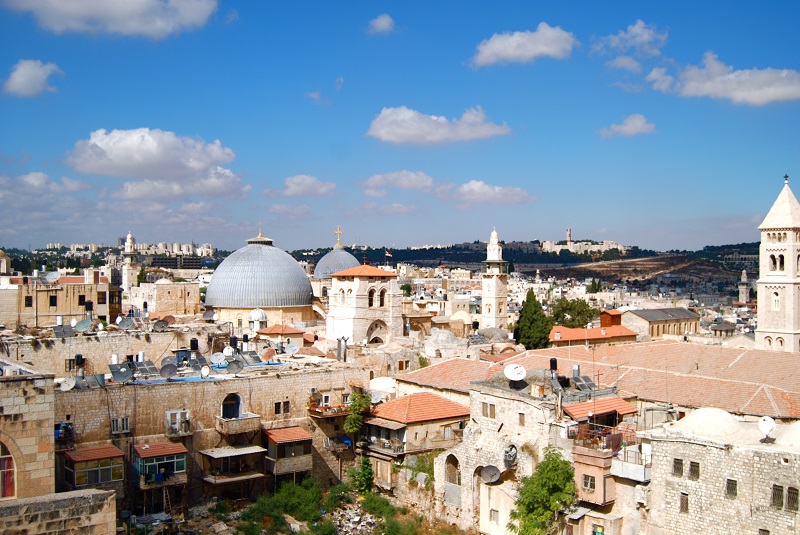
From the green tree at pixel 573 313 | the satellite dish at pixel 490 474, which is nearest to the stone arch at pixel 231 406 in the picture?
the satellite dish at pixel 490 474

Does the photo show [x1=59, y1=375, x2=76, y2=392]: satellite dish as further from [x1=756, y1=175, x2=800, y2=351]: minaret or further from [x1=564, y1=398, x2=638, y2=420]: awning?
[x1=756, y1=175, x2=800, y2=351]: minaret

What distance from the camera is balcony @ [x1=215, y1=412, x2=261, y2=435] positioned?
23.6 metres

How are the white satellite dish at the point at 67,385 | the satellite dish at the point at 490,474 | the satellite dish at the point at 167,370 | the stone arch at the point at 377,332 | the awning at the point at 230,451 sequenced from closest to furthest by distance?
1. the white satellite dish at the point at 67,385
2. the satellite dish at the point at 490,474
3. the awning at the point at 230,451
4. the satellite dish at the point at 167,370
5. the stone arch at the point at 377,332

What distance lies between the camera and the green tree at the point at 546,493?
822 inches

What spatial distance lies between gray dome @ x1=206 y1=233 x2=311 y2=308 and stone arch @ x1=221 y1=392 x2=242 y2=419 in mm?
24774

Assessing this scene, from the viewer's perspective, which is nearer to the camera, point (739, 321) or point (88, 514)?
point (88, 514)

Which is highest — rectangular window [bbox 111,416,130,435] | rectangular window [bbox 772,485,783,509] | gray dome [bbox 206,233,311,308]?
gray dome [bbox 206,233,311,308]

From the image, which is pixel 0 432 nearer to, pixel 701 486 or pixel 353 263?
pixel 701 486

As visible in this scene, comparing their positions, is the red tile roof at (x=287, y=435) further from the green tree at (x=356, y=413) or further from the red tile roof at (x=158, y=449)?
the red tile roof at (x=158, y=449)

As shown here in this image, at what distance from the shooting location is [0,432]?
13578 mm

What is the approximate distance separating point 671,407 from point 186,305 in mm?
32108

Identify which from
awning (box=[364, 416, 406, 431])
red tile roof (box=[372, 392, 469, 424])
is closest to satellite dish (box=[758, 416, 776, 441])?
red tile roof (box=[372, 392, 469, 424])

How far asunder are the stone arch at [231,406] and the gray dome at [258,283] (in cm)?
2477

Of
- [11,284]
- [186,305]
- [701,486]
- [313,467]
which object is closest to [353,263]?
[186,305]
